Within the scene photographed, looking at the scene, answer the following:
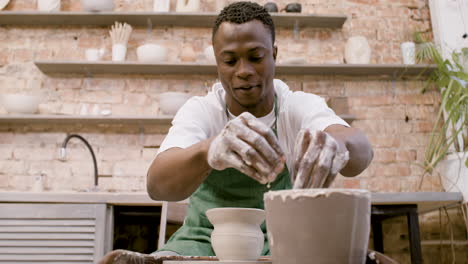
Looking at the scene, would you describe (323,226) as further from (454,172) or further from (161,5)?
(161,5)

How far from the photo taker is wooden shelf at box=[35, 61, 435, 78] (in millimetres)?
3014

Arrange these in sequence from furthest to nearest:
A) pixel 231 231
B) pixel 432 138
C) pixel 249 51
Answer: pixel 432 138 → pixel 249 51 → pixel 231 231

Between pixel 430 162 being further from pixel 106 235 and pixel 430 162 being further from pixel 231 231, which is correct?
pixel 231 231

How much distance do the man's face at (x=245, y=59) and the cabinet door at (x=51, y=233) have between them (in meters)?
1.24

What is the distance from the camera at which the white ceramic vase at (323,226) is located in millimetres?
631

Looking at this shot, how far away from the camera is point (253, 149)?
82cm

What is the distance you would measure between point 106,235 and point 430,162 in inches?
83.0

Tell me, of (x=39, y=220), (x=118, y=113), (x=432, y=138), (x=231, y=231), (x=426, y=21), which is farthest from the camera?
(x=426, y=21)

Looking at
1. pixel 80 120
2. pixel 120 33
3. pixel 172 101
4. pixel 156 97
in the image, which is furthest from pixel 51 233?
pixel 120 33

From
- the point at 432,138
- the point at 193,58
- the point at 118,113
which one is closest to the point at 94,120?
the point at 118,113

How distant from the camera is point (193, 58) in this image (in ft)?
10.5

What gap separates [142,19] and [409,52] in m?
1.94

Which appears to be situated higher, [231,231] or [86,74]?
[86,74]

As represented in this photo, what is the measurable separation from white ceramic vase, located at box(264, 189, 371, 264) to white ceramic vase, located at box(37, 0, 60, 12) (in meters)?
2.98
